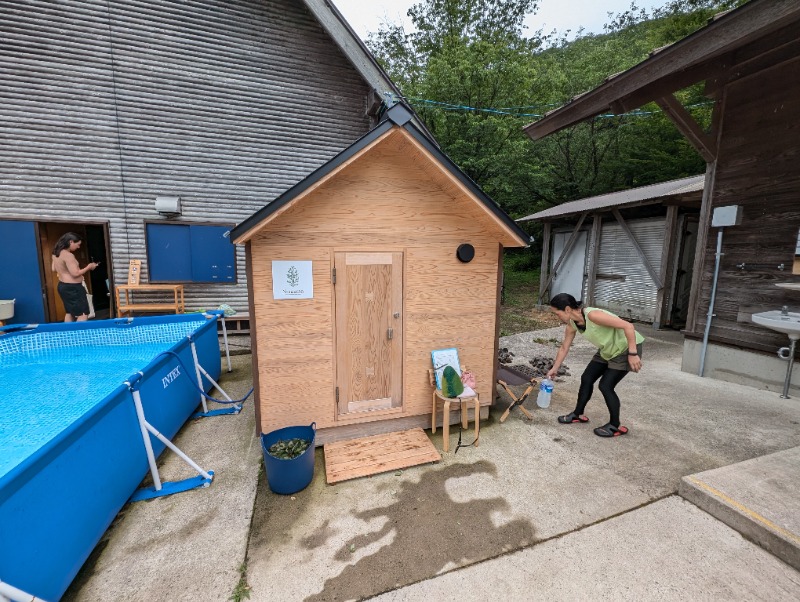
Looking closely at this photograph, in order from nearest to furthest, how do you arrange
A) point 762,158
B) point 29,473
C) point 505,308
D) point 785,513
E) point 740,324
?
point 29,473 → point 785,513 → point 762,158 → point 740,324 → point 505,308

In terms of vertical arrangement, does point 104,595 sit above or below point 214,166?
below

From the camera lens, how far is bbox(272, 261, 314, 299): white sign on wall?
369 cm

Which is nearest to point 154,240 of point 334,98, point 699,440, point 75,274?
point 75,274

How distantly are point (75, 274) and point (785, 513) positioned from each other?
10.6 meters

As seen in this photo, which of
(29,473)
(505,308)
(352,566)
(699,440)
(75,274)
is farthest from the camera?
(505,308)

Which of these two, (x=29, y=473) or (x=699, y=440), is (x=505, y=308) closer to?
(x=699, y=440)

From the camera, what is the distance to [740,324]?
5.79 m

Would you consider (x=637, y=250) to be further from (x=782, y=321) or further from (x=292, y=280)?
(x=292, y=280)

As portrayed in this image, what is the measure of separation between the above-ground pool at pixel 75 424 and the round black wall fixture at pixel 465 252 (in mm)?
3667

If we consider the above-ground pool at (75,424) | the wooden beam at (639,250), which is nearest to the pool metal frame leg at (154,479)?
the above-ground pool at (75,424)

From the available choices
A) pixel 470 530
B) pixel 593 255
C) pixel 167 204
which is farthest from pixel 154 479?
pixel 593 255

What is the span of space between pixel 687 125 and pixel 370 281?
6109 mm

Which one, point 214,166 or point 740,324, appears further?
point 214,166

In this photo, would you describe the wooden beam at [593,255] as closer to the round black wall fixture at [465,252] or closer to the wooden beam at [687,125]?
the wooden beam at [687,125]
